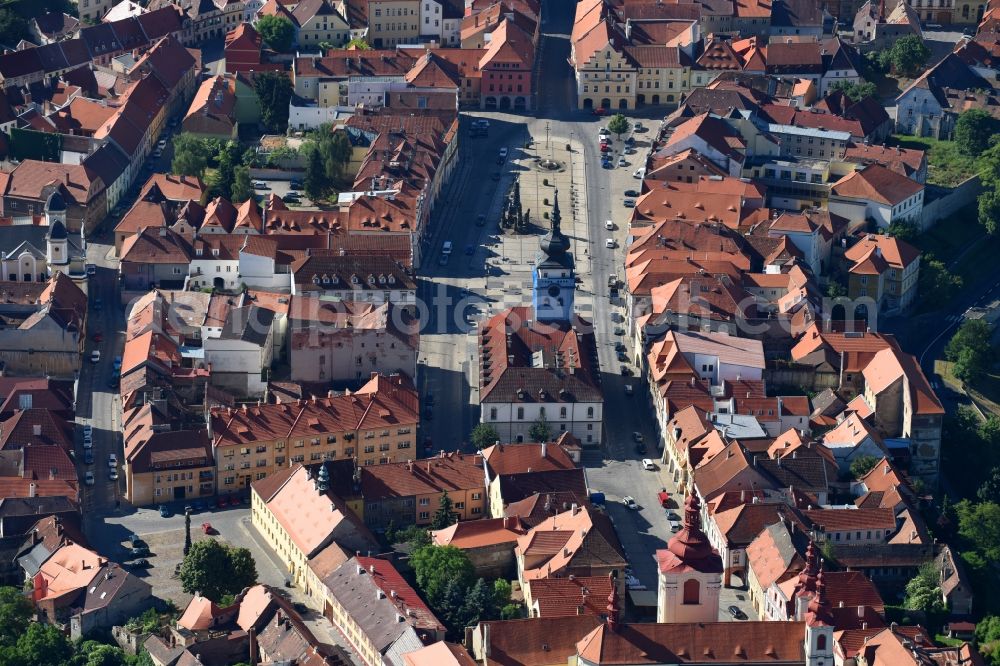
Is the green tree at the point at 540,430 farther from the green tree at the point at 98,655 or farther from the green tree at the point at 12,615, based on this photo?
the green tree at the point at 12,615

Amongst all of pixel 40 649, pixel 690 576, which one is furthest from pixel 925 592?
pixel 40 649

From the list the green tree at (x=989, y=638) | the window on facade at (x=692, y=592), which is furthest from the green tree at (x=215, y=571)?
the green tree at (x=989, y=638)

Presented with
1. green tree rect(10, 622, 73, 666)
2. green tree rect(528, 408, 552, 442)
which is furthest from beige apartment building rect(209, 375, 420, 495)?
green tree rect(10, 622, 73, 666)

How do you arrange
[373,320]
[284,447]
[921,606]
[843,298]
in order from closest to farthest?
[921,606]
[284,447]
[373,320]
[843,298]

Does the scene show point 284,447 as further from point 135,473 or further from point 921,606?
point 921,606

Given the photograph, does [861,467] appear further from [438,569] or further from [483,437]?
[438,569]

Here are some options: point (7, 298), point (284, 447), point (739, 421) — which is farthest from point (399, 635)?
point (7, 298)
